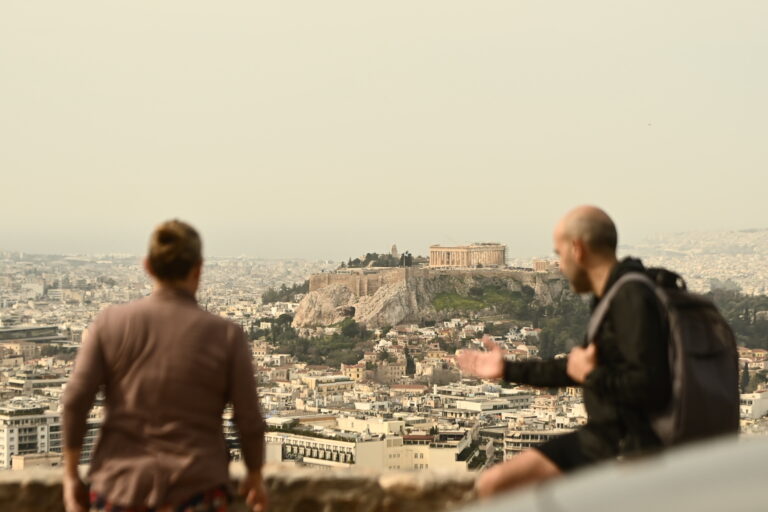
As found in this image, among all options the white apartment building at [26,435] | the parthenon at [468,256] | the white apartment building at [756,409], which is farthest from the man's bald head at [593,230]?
the parthenon at [468,256]

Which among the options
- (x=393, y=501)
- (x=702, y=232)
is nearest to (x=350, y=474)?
(x=393, y=501)

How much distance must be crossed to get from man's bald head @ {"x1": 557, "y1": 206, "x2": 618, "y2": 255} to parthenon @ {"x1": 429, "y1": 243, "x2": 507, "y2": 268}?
80503 millimetres

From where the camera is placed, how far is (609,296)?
8.74 feet

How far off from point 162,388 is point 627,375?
2.86ft

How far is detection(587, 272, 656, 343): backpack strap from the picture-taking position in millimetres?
2645

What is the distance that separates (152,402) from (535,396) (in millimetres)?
51226

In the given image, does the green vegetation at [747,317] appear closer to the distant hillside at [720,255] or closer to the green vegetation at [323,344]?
the distant hillside at [720,255]

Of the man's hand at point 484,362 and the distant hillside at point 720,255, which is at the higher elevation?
the man's hand at point 484,362

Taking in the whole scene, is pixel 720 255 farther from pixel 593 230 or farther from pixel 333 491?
pixel 593 230

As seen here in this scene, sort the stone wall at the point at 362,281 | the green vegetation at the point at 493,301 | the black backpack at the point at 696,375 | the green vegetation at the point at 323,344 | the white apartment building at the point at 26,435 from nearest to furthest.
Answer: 1. the black backpack at the point at 696,375
2. the white apartment building at the point at 26,435
3. the green vegetation at the point at 323,344
4. the green vegetation at the point at 493,301
5. the stone wall at the point at 362,281

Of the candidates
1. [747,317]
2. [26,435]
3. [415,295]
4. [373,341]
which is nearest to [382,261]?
[415,295]

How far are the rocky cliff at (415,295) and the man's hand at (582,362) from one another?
2768 inches

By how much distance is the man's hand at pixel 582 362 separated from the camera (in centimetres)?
275

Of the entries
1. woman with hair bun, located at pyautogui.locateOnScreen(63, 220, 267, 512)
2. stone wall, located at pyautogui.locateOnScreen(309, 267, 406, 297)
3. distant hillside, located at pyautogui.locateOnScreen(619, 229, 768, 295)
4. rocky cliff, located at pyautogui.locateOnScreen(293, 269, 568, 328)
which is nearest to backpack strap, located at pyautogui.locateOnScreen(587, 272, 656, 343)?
woman with hair bun, located at pyautogui.locateOnScreen(63, 220, 267, 512)
